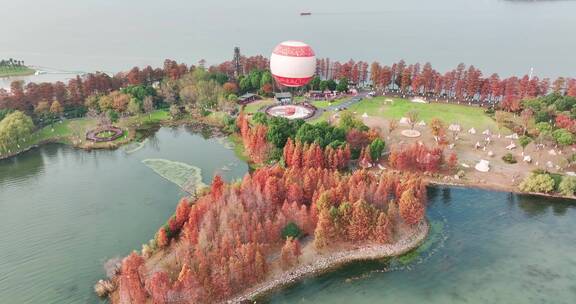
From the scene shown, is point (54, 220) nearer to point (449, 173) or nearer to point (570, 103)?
point (449, 173)

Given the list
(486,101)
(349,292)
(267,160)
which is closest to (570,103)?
(486,101)

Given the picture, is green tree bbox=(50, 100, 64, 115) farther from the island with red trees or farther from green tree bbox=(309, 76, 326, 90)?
green tree bbox=(309, 76, 326, 90)

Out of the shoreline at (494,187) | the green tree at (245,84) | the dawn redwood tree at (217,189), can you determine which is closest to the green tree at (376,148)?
the shoreline at (494,187)

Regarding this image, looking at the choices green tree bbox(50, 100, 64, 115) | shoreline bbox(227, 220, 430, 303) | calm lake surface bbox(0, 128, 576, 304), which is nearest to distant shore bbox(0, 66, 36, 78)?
green tree bbox(50, 100, 64, 115)

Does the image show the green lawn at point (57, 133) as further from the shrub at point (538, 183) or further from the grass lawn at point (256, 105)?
the shrub at point (538, 183)

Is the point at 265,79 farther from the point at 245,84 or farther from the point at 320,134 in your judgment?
the point at 320,134

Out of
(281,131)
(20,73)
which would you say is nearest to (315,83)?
(281,131)

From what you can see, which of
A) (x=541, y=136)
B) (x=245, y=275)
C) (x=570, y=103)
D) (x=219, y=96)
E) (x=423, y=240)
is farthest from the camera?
(x=219, y=96)
